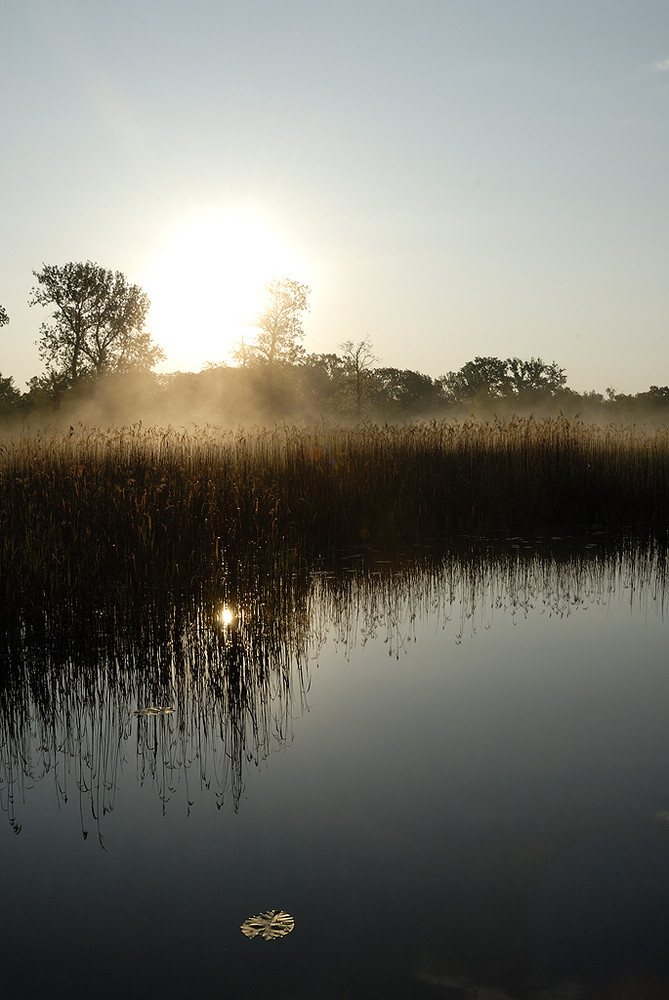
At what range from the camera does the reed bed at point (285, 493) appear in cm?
621

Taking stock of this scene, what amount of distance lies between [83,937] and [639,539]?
8610mm

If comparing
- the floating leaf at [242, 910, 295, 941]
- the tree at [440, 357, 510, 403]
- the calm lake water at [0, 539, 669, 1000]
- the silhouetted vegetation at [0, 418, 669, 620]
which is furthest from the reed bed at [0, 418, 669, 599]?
the tree at [440, 357, 510, 403]

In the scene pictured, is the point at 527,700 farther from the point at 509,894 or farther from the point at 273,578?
the point at 273,578

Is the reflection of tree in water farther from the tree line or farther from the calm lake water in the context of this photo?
the tree line

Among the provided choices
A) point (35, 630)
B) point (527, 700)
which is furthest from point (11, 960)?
point (35, 630)

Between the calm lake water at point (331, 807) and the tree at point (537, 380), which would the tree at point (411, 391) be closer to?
the tree at point (537, 380)

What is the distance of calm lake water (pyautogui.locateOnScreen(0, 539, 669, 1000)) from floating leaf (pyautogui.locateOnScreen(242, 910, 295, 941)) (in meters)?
0.03

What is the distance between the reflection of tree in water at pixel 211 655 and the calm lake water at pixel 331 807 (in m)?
0.02

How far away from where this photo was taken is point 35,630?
5.19 meters

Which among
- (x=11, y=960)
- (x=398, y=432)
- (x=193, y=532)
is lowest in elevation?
(x=11, y=960)

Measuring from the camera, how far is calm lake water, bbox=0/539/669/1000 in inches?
85.7

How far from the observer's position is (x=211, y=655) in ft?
15.5

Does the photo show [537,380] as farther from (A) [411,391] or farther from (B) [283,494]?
(B) [283,494]

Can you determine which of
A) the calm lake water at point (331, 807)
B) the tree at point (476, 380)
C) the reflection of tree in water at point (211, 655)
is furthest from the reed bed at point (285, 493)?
the tree at point (476, 380)
